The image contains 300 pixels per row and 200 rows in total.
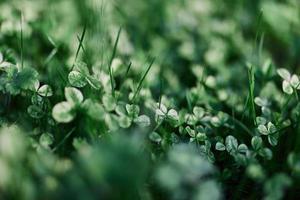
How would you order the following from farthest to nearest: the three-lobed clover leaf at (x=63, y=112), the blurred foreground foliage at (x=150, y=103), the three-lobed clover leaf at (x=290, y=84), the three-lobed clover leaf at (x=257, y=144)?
the three-lobed clover leaf at (x=290, y=84)
the three-lobed clover leaf at (x=257, y=144)
the three-lobed clover leaf at (x=63, y=112)
the blurred foreground foliage at (x=150, y=103)

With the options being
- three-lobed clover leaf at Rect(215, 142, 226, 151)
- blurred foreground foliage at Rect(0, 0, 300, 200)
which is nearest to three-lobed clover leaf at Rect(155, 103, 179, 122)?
blurred foreground foliage at Rect(0, 0, 300, 200)

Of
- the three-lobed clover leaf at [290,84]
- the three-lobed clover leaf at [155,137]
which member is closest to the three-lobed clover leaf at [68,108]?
the three-lobed clover leaf at [155,137]

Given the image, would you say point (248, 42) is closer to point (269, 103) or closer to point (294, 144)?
point (269, 103)

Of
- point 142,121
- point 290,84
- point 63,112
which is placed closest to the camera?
point 63,112

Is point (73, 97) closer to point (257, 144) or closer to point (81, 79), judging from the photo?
point (81, 79)

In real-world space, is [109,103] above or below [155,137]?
above

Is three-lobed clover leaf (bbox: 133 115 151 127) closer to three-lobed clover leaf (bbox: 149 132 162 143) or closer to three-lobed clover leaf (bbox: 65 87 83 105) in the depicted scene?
three-lobed clover leaf (bbox: 149 132 162 143)

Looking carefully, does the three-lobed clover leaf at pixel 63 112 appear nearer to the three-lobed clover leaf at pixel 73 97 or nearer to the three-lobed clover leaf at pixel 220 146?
the three-lobed clover leaf at pixel 73 97

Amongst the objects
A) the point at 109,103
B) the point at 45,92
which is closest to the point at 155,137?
the point at 109,103

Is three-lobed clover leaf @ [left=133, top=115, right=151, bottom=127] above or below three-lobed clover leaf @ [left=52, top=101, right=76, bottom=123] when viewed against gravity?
below

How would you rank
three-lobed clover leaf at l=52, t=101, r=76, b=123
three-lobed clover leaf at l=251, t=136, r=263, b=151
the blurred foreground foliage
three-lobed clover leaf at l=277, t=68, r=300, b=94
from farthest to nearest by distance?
three-lobed clover leaf at l=277, t=68, r=300, b=94 < three-lobed clover leaf at l=251, t=136, r=263, b=151 < three-lobed clover leaf at l=52, t=101, r=76, b=123 < the blurred foreground foliage

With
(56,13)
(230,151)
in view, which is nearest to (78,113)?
(230,151)
